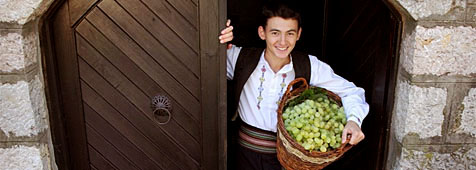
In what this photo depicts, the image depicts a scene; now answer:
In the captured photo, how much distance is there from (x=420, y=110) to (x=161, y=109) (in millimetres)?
1444

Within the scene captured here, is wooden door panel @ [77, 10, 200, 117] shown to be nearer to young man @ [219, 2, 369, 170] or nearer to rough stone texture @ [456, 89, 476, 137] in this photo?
young man @ [219, 2, 369, 170]

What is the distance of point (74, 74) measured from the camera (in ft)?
7.16

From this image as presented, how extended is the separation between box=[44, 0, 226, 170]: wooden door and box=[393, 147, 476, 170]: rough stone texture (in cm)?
105

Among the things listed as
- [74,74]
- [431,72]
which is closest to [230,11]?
[74,74]

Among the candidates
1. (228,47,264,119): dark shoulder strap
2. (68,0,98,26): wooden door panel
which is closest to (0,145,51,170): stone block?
(68,0,98,26): wooden door panel

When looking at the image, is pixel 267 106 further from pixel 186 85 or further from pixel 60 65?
pixel 60 65

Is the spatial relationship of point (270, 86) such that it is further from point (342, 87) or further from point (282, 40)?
point (342, 87)

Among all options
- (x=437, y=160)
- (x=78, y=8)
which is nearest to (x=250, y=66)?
(x=78, y=8)

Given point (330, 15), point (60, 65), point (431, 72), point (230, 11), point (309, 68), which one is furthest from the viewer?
point (230, 11)

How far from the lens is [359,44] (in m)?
2.91

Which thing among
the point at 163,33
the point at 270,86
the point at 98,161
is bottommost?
the point at 98,161

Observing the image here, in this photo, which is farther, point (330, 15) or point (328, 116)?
point (330, 15)

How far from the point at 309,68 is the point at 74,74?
1.37m

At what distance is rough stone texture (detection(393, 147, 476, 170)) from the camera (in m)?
2.12
